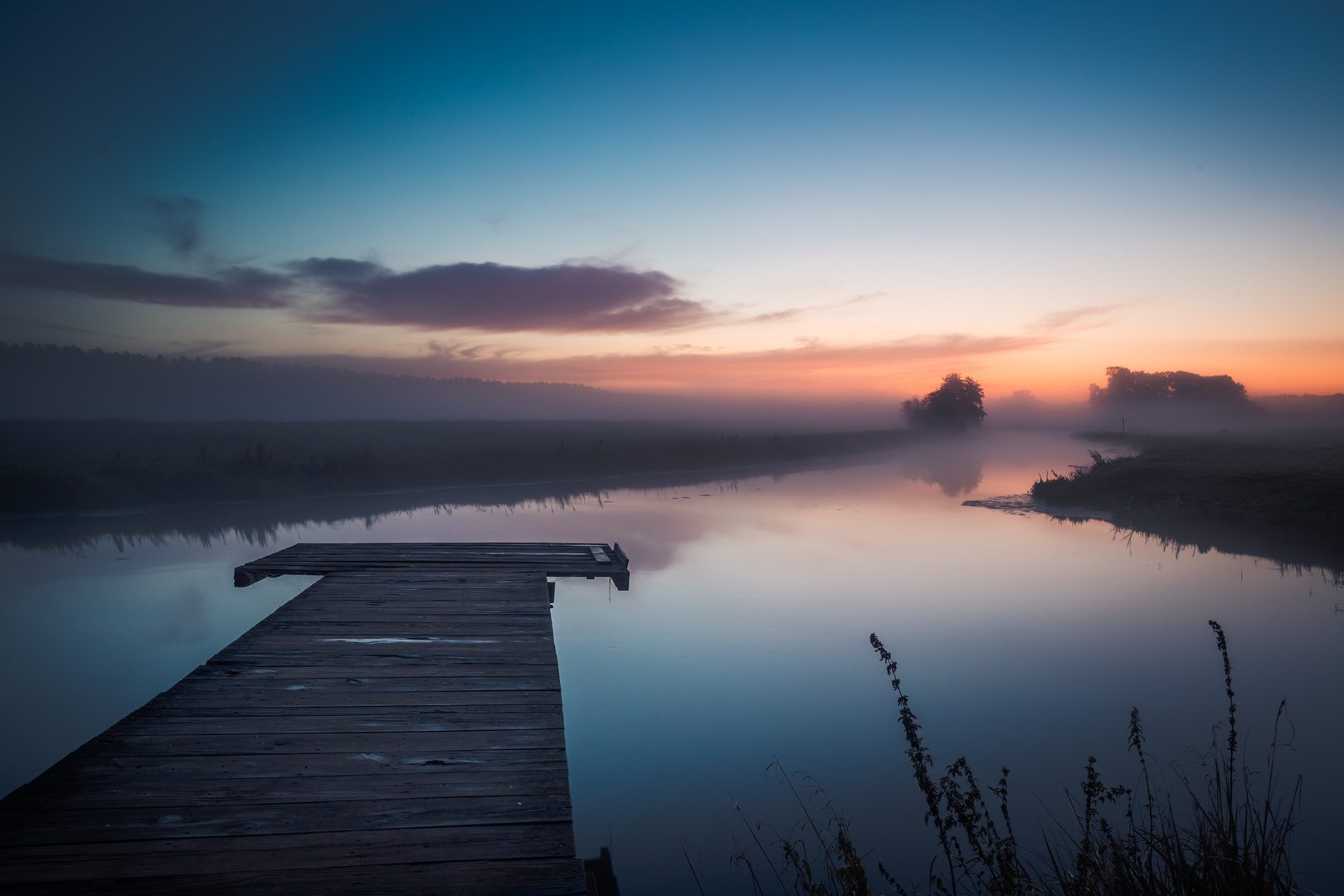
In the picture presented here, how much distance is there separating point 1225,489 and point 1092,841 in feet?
56.4

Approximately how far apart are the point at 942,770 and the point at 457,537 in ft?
38.8

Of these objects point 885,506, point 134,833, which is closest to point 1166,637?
point 134,833

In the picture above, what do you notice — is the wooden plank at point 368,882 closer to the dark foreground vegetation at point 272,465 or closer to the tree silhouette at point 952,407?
the dark foreground vegetation at point 272,465

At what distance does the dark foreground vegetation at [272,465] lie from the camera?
17.5 metres

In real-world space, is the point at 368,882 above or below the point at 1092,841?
above

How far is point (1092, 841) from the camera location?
13.1 ft

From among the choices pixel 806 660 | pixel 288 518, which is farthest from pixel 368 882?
pixel 288 518

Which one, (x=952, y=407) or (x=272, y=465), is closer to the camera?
(x=272, y=465)

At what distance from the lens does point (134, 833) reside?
2893 millimetres

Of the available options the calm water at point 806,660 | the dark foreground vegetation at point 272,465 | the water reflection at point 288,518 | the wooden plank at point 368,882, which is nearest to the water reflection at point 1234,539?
the calm water at point 806,660

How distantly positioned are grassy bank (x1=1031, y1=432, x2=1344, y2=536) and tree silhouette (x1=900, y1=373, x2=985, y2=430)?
6084 cm

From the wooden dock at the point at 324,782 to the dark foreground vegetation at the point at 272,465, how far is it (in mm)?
16886

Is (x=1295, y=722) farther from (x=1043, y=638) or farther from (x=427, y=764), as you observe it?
(x=427, y=764)

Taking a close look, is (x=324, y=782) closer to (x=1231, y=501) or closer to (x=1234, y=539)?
(x=1234, y=539)
